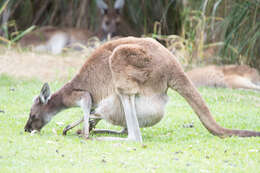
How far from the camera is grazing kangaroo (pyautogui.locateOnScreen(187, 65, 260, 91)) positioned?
9.10m

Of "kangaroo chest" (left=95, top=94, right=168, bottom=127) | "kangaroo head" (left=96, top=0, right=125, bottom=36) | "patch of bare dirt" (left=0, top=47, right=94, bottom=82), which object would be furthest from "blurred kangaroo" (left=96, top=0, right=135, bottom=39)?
"kangaroo chest" (left=95, top=94, right=168, bottom=127)

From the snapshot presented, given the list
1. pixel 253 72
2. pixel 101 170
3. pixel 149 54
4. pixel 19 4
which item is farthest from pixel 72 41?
pixel 101 170

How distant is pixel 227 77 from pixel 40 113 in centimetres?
488

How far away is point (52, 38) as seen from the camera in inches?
475

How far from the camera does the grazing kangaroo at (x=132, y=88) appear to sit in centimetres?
473

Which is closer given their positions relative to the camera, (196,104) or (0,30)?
(196,104)

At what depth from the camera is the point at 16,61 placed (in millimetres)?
9641

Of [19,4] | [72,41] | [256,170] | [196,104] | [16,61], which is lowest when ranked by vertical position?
[256,170]

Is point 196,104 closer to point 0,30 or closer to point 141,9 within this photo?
point 141,9

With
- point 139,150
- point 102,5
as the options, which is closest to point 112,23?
point 102,5

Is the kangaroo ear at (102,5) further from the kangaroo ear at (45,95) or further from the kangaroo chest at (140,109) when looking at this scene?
the kangaroo chest at (140,109)

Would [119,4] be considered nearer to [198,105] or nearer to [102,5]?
[102,5]

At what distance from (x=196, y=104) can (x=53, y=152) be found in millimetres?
1479

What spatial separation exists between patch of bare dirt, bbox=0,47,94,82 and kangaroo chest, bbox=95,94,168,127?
409cm
